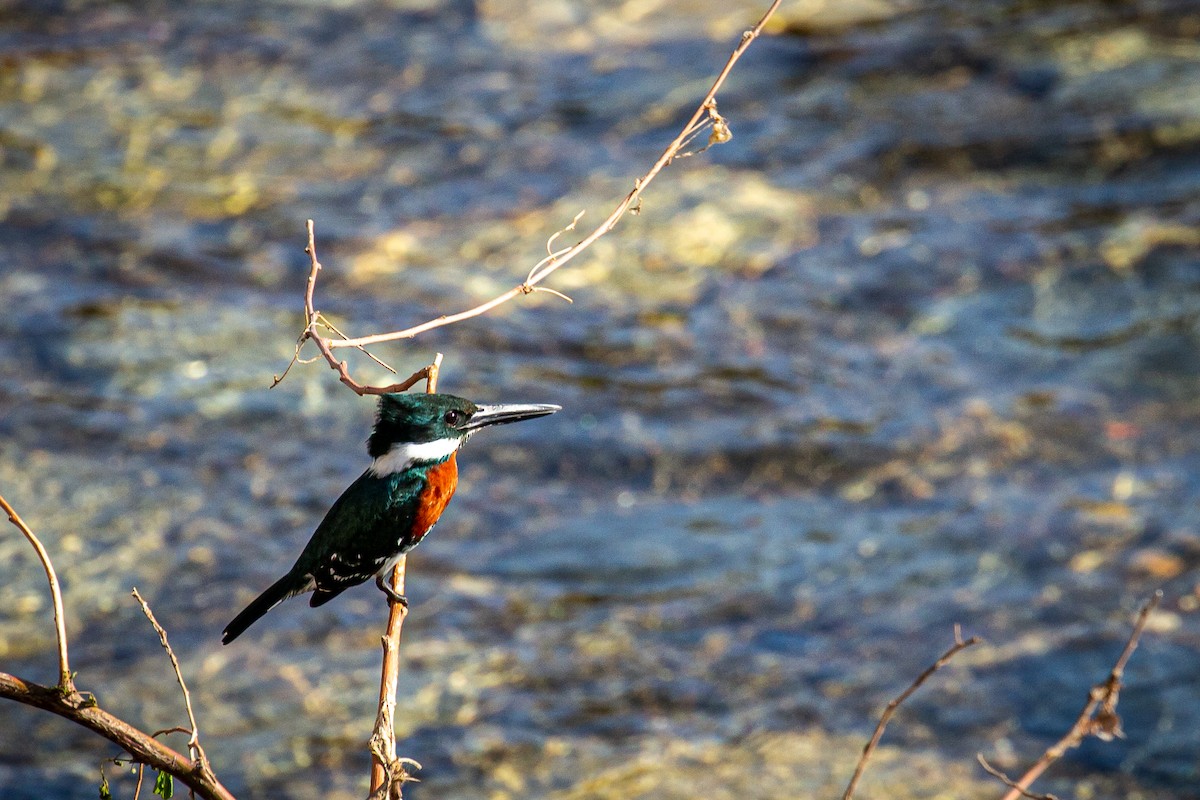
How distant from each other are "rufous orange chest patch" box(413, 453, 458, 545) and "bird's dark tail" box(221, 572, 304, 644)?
43 centimetres

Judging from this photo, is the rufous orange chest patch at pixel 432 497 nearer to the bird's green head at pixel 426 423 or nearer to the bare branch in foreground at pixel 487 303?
the bird's green head at pixel 426 423

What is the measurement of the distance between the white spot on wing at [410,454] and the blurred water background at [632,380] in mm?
2820

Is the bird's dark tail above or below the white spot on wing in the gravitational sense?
below

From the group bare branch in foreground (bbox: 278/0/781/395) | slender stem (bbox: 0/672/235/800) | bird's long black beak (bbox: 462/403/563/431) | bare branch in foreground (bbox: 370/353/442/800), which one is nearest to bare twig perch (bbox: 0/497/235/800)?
slender stem (bbox: 0/672/235/800)

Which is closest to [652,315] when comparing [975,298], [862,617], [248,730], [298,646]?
[975,298]

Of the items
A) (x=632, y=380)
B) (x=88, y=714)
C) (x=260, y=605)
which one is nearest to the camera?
(x=88, y=714)

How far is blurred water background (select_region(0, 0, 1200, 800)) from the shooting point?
7188 mm


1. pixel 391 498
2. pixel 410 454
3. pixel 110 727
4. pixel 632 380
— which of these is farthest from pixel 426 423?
pixel 632 380

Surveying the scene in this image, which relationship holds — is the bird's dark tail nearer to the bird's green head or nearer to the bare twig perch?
the bird's green head

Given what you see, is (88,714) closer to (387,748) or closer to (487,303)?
(387,748)

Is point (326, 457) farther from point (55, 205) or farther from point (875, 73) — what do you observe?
point (875, 73)

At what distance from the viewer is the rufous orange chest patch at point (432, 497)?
14.4 ft

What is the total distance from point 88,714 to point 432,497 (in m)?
1.85

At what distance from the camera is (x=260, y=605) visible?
413cm
